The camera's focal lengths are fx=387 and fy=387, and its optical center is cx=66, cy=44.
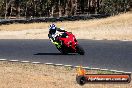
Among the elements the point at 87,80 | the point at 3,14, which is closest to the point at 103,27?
the point at 87,80

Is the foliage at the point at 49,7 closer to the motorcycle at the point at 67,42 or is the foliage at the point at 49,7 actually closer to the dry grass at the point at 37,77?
the motorcycle at the point at 67,42

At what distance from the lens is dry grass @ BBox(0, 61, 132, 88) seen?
14.4m

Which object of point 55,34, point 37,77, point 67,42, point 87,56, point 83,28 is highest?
point 55,34

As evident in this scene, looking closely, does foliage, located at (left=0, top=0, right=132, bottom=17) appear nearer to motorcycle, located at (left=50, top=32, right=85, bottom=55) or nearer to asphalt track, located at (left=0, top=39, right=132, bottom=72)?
asphalt track, located at (left=0, top=39, right=132, bottom=72)

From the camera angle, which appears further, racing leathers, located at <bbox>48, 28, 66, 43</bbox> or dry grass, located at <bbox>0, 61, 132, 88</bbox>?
racing leathers, located at <bbox>48, 28, 66, 43</bbox>

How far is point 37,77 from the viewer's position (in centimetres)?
1596

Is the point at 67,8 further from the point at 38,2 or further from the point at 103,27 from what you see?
the point at 103,27

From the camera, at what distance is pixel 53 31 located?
64.0ft

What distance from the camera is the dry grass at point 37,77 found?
14.4m

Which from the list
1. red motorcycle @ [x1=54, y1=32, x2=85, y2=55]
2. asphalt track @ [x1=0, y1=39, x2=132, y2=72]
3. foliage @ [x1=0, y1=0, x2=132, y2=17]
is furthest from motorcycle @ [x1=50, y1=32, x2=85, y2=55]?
foliage @ [x1=0, y1=0, x2=132, y2=17]

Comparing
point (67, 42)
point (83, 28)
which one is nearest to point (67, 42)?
point (67, 42)

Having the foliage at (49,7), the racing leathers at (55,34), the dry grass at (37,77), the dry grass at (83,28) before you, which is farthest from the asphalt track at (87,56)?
the foliage at (49,7)

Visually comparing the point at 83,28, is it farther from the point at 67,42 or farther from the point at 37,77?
the point at 37,77

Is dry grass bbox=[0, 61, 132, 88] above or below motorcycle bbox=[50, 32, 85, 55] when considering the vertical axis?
below
